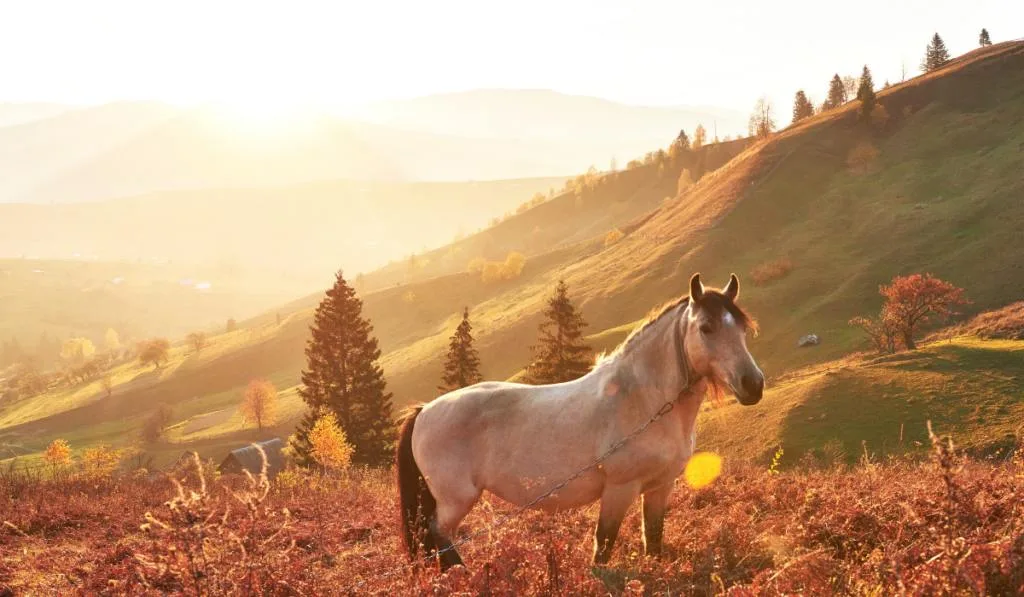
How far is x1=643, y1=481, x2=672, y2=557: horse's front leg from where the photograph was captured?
655 cm

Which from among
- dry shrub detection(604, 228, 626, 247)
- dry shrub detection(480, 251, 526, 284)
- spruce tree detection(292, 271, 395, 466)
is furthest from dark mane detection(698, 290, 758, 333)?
dry shrub detection(480, 251, 526, 284)

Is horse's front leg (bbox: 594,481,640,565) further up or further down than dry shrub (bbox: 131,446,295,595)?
further down

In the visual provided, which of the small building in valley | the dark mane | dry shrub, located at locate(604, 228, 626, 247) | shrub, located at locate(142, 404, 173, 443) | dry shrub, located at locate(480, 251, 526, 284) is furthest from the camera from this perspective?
dry shrub, located at locate(480, 251, 526, 284)

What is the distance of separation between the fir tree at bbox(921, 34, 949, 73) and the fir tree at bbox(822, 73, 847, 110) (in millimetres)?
19114

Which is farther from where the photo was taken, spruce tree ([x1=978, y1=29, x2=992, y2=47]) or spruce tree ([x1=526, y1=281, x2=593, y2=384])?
spruce tree ([x1=978, y1=29, x2=992, y2=47])

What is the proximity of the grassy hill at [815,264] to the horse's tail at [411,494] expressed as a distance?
97.9 feet

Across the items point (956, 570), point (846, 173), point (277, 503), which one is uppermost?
point (846, 173)

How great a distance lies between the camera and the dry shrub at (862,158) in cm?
10619

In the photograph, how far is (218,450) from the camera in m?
81.7

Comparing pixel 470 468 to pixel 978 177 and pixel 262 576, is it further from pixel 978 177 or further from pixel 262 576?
pixel 978 177

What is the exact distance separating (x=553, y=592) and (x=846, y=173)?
405 feet

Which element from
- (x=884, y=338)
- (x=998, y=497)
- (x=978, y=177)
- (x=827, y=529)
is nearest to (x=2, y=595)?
(x=827, y=529)

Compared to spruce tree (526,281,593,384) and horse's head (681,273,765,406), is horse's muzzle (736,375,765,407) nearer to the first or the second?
horse's head (681,273,765,406)

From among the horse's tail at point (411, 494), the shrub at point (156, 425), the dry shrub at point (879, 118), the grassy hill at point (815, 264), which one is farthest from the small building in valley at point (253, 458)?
the dry shrub at point (879, 118)
